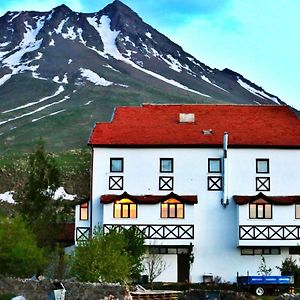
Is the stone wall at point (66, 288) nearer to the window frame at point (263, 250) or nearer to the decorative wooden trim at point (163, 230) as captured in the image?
the decorative wooden trim at point (163, 230)

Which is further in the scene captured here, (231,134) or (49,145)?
(49,145)

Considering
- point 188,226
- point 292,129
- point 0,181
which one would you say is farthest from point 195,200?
point 0,181

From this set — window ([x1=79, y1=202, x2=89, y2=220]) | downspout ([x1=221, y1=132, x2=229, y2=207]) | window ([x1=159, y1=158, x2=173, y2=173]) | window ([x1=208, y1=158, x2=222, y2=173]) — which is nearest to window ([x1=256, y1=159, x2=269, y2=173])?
downspout ([x1=221, y1=132, x2=229, y2=207])

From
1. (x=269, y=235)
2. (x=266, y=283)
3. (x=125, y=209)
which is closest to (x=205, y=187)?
(x=269, y=235)

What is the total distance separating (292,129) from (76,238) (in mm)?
20395

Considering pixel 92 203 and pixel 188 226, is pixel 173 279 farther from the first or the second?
pixel 92 203

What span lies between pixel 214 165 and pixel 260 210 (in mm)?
5229

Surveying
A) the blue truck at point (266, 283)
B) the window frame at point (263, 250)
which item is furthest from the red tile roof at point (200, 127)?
the blue truck at point (266, 283)

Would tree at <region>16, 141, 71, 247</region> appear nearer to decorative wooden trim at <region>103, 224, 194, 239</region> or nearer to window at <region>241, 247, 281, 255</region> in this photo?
decorative wooden trim at <region>103, 224, 194, 239</region>

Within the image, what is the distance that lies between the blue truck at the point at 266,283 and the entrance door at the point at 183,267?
1021 centimetres

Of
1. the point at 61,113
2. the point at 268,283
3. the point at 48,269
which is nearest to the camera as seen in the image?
the point at 268,283

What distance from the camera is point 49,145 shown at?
172 m

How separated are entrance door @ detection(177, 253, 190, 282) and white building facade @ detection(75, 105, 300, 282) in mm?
79

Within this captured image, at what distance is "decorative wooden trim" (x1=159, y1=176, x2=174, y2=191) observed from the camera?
2463 inches
